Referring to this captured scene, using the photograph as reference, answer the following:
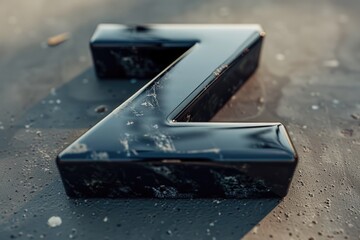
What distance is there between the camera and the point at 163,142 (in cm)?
118

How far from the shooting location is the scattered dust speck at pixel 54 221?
1207 millimetres

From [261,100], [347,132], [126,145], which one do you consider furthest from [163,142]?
[347,132]

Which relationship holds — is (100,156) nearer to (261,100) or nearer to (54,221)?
(54,221)

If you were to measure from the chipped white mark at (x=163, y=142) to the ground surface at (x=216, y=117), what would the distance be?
21 cm

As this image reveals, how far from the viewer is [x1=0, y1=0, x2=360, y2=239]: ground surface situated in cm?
121

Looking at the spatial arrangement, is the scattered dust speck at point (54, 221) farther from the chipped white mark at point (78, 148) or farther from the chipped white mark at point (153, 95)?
the chipped white mark at point (153, 95)

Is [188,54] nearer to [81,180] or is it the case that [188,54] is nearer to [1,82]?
[81,180]

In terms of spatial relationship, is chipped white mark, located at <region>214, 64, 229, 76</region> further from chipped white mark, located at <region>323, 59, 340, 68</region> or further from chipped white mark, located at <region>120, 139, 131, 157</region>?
chipped white mark, located at <region>323, 59, 340, 68</region>

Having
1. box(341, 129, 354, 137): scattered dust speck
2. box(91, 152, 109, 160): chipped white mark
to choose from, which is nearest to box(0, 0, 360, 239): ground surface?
box(341, 129, 354, 137): scattered dust speck

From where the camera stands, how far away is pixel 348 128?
5.04 ft

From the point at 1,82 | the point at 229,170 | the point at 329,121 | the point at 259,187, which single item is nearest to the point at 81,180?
the point at 229,170

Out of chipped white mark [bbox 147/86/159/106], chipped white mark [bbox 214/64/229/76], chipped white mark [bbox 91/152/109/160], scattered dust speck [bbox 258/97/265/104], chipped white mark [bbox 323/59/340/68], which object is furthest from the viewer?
chipped white mark [bbox 323/59/340/68]

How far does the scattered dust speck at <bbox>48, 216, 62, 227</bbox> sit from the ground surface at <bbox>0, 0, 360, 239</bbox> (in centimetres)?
2

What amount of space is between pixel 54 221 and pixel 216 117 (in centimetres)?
74
